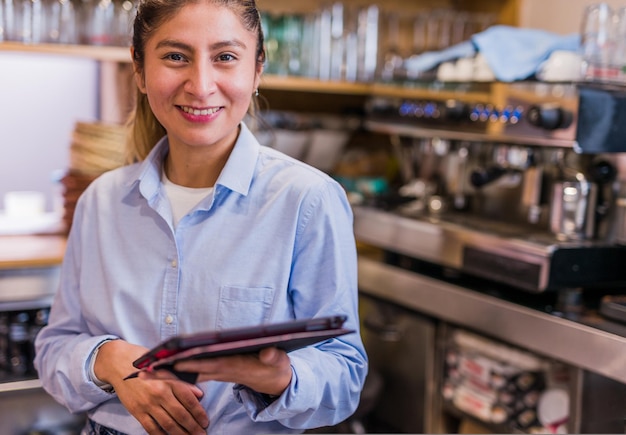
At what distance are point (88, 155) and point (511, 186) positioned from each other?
1391 mm

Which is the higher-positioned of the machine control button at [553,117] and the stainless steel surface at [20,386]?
the machine control button at [553,117]

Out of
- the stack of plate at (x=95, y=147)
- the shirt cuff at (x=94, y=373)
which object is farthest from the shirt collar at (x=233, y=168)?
the stack of plate at (x=95, y=147)

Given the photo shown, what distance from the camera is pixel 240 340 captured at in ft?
3.67

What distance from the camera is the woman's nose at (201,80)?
1368 mm

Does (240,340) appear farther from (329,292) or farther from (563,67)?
(563,67)

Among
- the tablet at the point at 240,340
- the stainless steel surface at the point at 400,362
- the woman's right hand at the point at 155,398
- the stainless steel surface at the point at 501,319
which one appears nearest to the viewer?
the tablet at the point at 240,340

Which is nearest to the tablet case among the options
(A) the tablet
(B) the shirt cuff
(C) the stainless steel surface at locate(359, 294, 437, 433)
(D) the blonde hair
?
(A) the tablet

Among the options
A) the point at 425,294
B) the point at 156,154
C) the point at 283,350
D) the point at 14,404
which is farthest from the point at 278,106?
the point at 283,350

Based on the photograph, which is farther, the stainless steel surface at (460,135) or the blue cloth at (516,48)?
the blue cloth at (516,48)

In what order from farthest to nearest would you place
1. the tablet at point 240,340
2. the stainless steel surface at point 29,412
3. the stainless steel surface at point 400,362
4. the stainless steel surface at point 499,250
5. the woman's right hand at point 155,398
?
1. the stainless steel surface at point 400,362
2. the stainless steel surface at point 29,412
3. the stainless steel surface at point 499,250
4. the woman's right hand at point 155,398
5. the tablet at point 240,340

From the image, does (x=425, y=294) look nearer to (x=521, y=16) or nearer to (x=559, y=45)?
(x=559, y=45)

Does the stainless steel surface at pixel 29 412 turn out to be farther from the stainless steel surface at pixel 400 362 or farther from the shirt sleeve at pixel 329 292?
the shirt sleeve at pixel 329 292

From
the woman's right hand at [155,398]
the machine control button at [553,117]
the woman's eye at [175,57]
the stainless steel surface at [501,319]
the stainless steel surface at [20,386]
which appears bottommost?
the stainless steel surface at [20,386]

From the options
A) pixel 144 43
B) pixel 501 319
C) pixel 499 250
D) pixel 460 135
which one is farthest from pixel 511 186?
pixel 144 43
